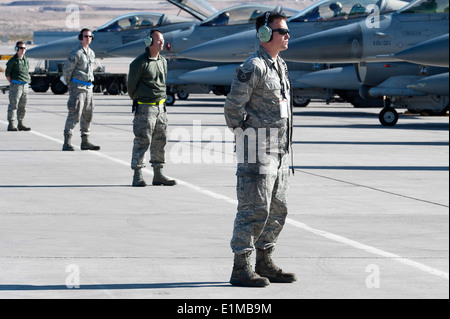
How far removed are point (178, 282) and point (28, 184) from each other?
579 cm

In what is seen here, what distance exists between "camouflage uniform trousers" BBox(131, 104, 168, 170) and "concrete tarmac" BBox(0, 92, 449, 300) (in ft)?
1.25

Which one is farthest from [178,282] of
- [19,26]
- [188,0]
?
[19,26]

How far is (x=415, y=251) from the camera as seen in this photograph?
774cm

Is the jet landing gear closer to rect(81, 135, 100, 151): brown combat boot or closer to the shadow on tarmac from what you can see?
rect(81, 135, 100, 151): brown combat boot

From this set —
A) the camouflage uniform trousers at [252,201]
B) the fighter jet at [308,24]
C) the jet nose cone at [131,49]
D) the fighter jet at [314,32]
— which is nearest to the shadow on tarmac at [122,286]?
the camouflage uniform trousers at [252,201]

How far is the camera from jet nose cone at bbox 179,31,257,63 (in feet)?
95.0

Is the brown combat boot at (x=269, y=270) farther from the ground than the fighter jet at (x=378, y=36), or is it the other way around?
the fighter jet at (x=378, y=36)

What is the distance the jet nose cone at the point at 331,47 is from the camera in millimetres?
23938

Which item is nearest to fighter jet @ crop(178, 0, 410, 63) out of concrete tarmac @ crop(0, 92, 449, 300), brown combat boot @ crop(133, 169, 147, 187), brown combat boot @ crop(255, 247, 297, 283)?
concrete tarmac @ crop(0, 92, 449, 300)

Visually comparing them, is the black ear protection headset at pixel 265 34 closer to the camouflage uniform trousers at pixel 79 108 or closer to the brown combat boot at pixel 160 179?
the brown combat boot at pixel 160 179

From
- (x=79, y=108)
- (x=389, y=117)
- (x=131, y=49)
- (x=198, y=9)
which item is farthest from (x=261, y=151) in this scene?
(x=198, y=9)

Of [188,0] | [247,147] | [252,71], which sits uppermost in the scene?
[188,0]

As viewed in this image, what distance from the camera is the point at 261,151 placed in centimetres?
664

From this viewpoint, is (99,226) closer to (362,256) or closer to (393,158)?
(362,256)
